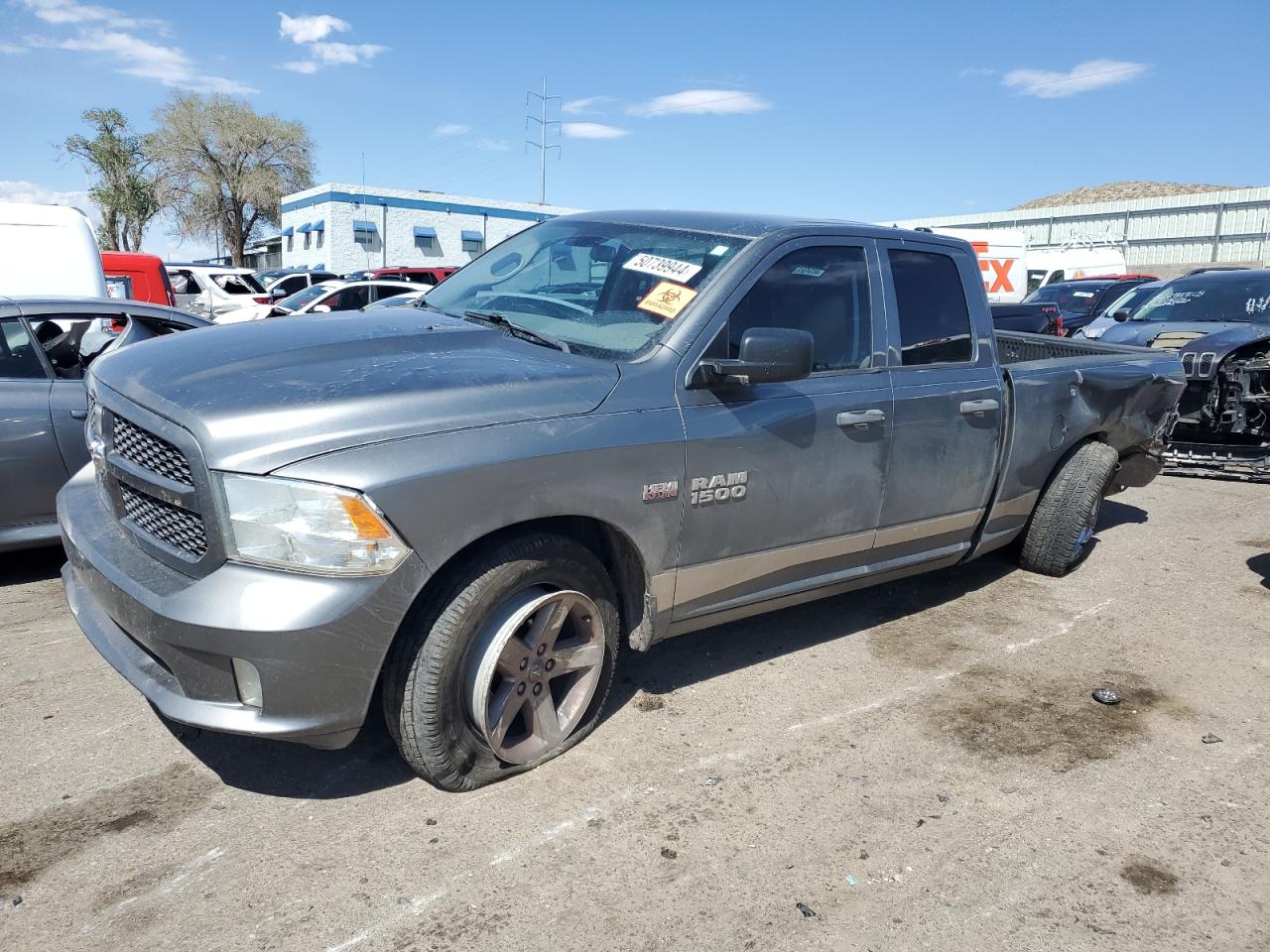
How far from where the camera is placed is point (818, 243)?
4047mm

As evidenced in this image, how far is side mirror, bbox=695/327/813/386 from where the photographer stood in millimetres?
3373

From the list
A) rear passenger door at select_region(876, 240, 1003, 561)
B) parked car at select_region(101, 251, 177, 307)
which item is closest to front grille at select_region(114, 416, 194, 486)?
rear passenger door at select_region(876, 240, 1003, 561)

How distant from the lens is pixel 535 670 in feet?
10.6

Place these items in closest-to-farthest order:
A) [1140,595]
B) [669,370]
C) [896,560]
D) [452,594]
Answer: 1. [452,594]
2. [669,370]
3. [896,560]
4. [1140,595]

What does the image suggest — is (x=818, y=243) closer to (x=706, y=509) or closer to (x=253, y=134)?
(x=706, y=509)

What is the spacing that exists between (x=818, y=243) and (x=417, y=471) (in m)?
2.13

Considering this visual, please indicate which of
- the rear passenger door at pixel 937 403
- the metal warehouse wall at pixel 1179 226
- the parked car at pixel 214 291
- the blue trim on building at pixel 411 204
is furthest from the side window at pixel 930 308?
the metal warehouse wall at pixel 1179 226

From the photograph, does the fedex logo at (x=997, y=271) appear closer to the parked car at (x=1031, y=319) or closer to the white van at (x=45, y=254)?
the parked car at (x=1031, y=319)

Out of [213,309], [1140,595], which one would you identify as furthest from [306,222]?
[1140,595]

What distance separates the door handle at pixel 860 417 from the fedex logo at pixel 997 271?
21.0 meters

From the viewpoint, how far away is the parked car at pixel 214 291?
19.1m

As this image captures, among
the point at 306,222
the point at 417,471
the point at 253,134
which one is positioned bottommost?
the point at 417,471

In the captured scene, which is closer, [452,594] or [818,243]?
[452,594]

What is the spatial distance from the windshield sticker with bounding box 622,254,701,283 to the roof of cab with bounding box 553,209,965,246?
0.85 ft
